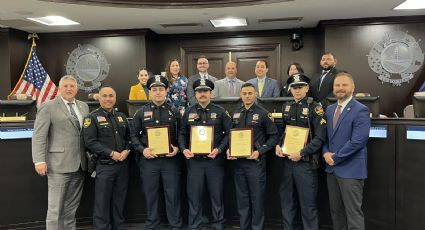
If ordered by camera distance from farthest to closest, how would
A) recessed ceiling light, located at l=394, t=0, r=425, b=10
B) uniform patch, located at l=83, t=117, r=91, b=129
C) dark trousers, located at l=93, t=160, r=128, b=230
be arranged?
recessed ceiling light, located at l=394, t=0, r=425, b=10, dark trousers, located at l=93, t=160, r=128, b=230, uniform patch, located at l=83, t=117, r=91, b=129

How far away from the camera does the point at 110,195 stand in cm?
336

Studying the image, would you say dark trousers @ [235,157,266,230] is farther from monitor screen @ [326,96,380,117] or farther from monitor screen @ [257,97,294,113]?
monitor screen @ [326,96,380,117]

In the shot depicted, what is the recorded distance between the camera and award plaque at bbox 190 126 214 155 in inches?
129

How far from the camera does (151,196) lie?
3.42 meters

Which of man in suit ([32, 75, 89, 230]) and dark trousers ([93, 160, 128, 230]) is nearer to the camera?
man in suit ([32, 75, 89, 230])

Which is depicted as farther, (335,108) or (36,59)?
(36,59)

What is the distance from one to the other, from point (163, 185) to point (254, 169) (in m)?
0.95

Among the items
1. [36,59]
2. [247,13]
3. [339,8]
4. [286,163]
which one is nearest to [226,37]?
[247,13]

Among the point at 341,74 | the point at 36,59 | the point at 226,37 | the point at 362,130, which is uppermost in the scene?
the point at 226,37

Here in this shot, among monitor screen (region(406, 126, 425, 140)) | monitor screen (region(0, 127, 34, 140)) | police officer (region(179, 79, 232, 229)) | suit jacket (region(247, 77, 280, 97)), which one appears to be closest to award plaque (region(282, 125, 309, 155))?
police officer (region(179, 79, 232, 229))

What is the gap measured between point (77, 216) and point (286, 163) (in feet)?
7.62

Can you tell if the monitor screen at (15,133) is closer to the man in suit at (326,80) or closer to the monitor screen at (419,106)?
the man in suit at (326,80)

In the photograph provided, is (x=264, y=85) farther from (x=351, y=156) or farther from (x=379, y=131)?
(x=351, y=156)

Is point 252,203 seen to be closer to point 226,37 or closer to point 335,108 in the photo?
point 335,108
